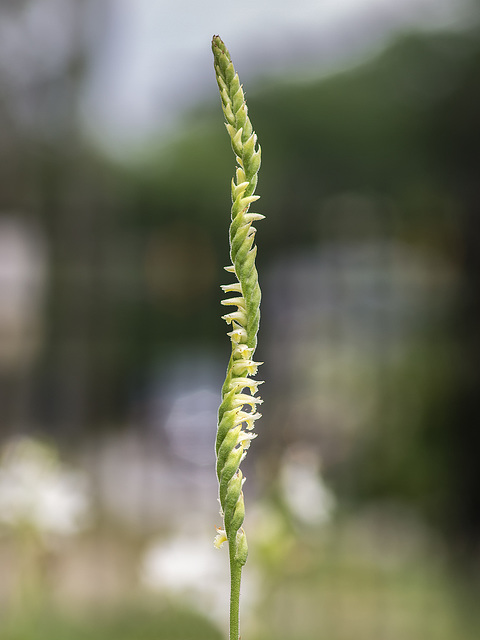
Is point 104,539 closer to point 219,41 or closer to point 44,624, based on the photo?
point 44,624

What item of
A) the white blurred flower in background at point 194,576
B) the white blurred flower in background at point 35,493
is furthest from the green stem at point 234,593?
the white blurred flower in background at point 35,493

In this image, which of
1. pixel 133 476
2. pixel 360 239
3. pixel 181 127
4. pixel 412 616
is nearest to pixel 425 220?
pixel 360 239

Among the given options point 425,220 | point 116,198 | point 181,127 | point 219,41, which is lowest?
point 219,41

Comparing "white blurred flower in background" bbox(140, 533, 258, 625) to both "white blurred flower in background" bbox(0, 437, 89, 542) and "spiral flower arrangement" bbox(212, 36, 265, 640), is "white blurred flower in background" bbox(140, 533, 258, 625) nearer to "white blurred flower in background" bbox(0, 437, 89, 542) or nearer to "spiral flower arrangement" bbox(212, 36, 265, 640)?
"white blurred flower in background" bbox(0, 437, 89, 542)

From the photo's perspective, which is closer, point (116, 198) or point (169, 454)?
point (116, 198)

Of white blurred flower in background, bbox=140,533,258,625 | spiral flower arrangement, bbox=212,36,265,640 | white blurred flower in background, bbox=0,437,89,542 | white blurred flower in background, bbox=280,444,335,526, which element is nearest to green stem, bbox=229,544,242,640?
spiral flower arrangement, bbox=212,36,265,640
